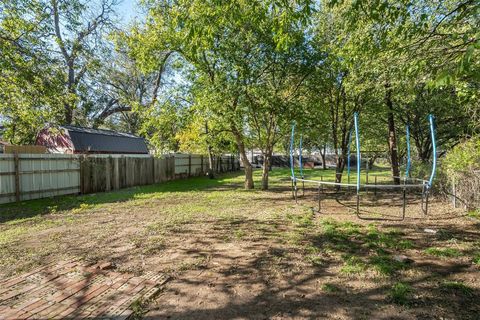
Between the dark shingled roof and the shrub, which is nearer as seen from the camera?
the shrub

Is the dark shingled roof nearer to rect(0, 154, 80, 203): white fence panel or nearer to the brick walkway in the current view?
rect(0, 154, 80, 203): white fence panel

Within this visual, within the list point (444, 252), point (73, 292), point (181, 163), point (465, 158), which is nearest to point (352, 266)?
point (444, 252)

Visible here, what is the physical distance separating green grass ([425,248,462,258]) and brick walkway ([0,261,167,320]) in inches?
141

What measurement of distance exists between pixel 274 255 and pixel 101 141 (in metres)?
18.6

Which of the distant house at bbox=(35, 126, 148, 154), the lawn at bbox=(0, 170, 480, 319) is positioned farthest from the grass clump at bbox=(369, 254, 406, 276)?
the distant house at bbox=(35, 126, 148, 154)

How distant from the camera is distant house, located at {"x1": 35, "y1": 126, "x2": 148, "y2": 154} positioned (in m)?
18.4

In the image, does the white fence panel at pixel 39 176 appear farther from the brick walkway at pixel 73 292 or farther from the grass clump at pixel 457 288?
the grass clump at pixel 457 288

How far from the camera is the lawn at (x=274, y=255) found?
2.93 meters

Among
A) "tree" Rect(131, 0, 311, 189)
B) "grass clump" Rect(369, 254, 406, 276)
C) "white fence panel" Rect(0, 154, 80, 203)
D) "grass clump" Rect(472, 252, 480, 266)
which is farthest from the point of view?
"tree" Rect(131, 0, 311, 189)

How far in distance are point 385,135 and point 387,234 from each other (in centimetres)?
1190

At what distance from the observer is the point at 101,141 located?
2020cm

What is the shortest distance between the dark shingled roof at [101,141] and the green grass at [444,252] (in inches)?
642

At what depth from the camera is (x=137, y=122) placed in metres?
31.6

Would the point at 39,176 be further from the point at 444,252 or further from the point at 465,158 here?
the point at 465,158
